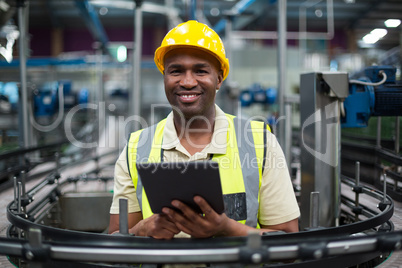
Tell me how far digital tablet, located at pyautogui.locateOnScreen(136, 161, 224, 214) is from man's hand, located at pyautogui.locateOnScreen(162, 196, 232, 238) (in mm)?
18

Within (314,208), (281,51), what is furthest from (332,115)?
(281,51)

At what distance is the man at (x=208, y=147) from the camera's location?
1426 mm

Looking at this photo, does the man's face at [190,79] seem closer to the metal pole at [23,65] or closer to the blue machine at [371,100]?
the blue machine at [371,100]

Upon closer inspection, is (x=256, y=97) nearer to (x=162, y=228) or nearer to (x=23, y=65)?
(x=23, y=65)

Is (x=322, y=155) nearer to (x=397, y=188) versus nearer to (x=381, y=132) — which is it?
(x=397, y=188)

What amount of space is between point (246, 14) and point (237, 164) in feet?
14.7

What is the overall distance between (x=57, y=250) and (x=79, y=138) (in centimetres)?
622

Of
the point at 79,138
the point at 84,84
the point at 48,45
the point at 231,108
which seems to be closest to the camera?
the point at 231,108

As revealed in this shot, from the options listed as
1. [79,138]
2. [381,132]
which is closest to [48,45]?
[79,138]

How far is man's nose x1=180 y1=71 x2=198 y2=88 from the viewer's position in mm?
1401

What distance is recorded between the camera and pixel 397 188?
2.15m

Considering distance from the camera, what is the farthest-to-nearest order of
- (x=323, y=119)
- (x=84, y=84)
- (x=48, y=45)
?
(x=48, y=45)
(x=84, y=84)
(x=323, y=119)

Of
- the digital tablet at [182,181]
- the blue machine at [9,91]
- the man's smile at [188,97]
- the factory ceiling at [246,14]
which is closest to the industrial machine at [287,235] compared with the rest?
the digital tablet at [182,181]

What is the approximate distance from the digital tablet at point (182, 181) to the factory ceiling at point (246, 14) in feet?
7.57
